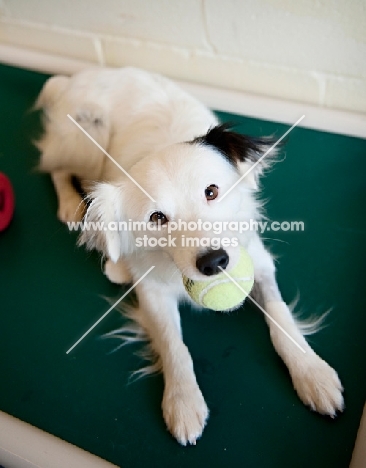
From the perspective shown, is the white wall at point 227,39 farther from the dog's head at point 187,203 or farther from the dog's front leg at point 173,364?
the dog's front leg at point 173,364

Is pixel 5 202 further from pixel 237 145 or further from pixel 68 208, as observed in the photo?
pixel 237 145

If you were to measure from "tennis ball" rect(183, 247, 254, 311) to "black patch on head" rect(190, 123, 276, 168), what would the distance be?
0.87ft

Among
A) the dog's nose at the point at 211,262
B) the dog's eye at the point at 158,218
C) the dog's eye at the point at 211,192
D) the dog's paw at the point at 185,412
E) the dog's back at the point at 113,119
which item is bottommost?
the dog's paw at the point at 185,412

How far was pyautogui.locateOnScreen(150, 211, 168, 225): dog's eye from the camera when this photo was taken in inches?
48.1

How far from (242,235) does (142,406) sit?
0.55 metres

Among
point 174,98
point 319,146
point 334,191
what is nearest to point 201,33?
point 174,98

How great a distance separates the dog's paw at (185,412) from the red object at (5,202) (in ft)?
3.03

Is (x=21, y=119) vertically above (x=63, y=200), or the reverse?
(x=21, y=119)

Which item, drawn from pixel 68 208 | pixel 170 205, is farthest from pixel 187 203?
pixel 68 208

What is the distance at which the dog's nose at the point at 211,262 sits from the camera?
3.70 ft

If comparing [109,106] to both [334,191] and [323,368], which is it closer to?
[334,191]

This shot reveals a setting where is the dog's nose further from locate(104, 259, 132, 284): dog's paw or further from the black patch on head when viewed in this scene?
locate(104, 259, 132, 284): dog's paw

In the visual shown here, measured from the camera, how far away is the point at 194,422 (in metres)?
1.29

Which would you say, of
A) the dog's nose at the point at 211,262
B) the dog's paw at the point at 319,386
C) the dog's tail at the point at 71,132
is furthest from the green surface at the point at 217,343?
the dog's nose at the point at 211,262
